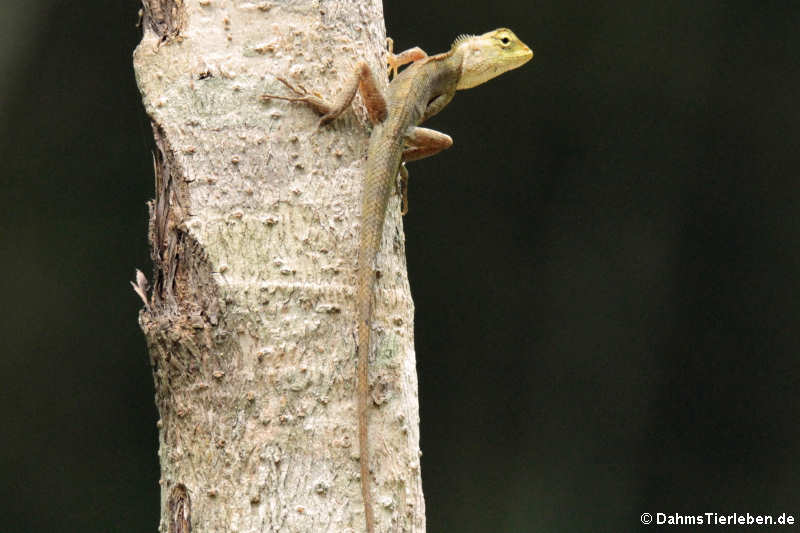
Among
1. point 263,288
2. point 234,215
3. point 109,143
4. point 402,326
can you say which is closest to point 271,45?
point 234,215

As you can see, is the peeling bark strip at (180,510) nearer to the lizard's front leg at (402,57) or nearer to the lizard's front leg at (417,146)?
the lizard's front leg at (417,146)

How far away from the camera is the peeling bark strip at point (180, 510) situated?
1.85m

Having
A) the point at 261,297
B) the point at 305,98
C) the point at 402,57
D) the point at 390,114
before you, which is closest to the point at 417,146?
the point at 390,114

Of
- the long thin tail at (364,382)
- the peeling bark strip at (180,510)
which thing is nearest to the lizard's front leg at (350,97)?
the long thin tail at (364,382)

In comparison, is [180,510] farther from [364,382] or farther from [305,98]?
[305,98]

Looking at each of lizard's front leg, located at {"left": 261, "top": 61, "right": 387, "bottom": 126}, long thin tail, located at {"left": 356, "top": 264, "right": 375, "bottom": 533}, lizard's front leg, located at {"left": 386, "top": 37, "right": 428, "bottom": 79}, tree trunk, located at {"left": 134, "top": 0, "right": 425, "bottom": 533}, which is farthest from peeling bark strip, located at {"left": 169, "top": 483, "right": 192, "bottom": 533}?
lizard's front leg, located at {"left": 386, "top": 37, "right": 428, "bottom": 79}

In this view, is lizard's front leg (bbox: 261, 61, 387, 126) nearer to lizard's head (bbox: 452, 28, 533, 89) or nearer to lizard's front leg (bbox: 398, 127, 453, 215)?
lizard's front leg (bbox: 398, 127, 453, 215)

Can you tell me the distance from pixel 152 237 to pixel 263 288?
0.27 m

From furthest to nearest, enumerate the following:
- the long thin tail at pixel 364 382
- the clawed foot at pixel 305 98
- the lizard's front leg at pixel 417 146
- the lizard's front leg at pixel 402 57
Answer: the lizard's front leg at pixel 402 57 < the lizard's front leg at pixel 417 146 < the clawed foot at pixel 305 98 < the long thin tail at pixel 364 382

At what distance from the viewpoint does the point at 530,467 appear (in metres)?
5.44

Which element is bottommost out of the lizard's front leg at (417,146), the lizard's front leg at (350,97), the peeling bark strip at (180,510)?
the peeling bark strip at (180,510)

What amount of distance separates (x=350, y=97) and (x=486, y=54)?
743 mm

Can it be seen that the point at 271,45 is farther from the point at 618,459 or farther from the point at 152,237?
the point at 618,459

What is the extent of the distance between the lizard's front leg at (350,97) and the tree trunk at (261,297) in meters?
0.02
